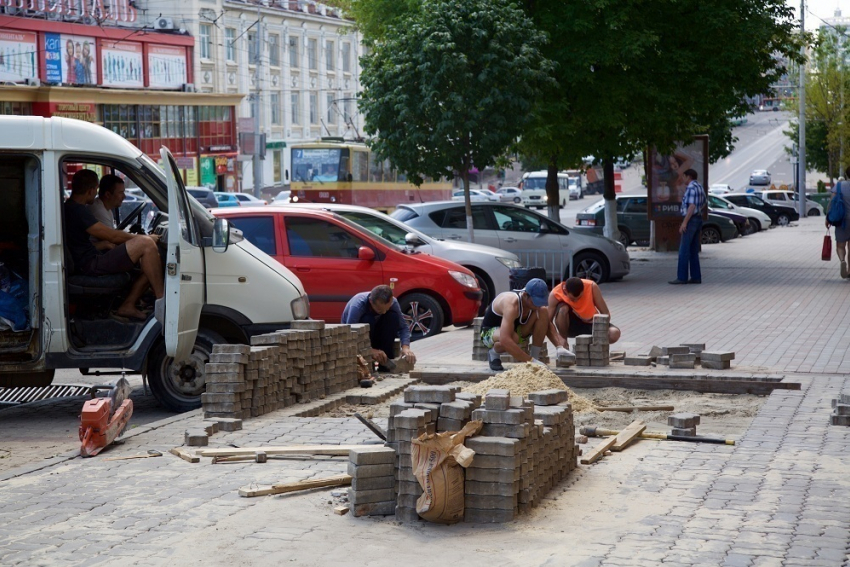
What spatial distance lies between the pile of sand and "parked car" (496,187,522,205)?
Result: 64483 millimetres

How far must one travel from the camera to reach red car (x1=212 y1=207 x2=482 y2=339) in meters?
13.9

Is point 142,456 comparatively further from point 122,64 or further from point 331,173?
point 122,64

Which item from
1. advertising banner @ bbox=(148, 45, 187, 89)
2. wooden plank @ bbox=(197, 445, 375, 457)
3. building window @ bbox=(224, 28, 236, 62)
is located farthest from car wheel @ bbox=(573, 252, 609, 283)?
building window @ bbox=(224, 28, 236, 62)

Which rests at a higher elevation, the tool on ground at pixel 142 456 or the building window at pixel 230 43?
the building window at pixel 230 43

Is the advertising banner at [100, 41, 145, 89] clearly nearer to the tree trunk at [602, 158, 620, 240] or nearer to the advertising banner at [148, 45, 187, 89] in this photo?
the advertising banner at [148, 45, 187, 89]

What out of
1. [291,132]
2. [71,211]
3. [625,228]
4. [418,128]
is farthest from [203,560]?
[291,132]

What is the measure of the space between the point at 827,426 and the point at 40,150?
644cm

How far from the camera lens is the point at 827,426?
8.41 metres

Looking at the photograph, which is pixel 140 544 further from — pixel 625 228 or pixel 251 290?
pixel 625 228

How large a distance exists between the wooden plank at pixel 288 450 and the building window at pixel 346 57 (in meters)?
72.4

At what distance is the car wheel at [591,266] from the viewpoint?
20.8 m

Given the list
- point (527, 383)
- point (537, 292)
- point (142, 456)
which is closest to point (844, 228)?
point (537, 292)

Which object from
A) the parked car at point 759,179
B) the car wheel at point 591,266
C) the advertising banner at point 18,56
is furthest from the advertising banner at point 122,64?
the parked car at point 759,179

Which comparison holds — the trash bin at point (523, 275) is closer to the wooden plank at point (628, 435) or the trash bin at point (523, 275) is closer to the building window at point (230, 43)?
the wooden plank at point (628, 435)
